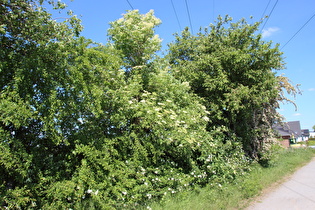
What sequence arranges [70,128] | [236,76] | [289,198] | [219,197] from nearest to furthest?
[70,128] < [219,197] < [289,198] < [236,76]

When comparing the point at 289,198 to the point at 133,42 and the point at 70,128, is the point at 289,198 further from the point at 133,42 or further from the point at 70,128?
the point at 133,42

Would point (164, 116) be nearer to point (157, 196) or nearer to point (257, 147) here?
point (157, 196)

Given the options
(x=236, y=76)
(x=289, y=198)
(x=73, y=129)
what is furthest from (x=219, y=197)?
(x=236, y=76)

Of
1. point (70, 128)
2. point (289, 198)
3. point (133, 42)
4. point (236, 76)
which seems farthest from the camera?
point (236, 76)

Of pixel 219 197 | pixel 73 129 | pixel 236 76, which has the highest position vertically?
pixel 236 76

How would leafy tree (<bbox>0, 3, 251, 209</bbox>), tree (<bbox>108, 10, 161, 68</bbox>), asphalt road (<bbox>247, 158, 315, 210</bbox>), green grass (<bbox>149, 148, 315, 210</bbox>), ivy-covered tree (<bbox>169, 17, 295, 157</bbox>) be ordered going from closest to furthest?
leafy tree (<bbox>0, 3, 251, 209</bbox>) → green grass (<bbox>149, 148, 315, 210</bbox>) → asphalt road (<bbox>247, 158, 315, 210</bbox>) → tree (<bbox>108, 10, 161, 68</bbox>) → ivy-covered tree (<bbox>169, 17, 295, 157</bbox>)

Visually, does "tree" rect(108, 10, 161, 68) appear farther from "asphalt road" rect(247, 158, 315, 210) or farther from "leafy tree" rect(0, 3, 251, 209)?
"asphalt road" rect(247, 158, 315, 210)

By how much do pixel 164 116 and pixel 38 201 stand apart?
3.56m

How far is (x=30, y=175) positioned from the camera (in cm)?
458

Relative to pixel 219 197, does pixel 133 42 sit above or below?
above

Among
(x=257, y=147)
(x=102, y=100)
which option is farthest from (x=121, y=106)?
(x=257, y=147)

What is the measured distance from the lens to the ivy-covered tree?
408 inches

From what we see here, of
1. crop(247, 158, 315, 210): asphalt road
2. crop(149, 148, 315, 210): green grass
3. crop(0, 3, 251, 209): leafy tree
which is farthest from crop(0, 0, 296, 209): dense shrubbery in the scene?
crop(247, 158, 315, 210): asphalt road

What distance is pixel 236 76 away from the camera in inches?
439
